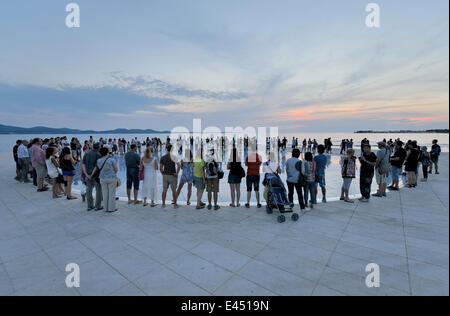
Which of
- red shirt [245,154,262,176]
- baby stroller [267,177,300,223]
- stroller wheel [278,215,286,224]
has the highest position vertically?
red shirt [245,154,262,176]

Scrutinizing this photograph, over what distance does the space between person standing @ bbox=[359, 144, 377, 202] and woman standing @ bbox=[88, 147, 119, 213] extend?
700 centimetres

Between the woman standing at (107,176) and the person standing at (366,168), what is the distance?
7003 mm

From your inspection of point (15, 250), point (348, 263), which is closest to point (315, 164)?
point (348, 263)

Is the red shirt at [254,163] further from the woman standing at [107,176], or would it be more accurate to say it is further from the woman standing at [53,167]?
the woman standing at [53,167]

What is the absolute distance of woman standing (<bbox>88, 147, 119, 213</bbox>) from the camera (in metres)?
5.19

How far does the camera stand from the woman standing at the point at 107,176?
17.0 ft

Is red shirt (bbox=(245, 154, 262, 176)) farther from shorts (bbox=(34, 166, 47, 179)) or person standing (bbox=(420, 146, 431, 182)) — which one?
person standing (bbox=(420, 146, 431, 182))

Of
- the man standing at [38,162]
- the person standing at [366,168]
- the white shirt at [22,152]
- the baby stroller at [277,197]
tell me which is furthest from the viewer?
the white shirt at [22,152]

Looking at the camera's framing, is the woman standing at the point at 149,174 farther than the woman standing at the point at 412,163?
No

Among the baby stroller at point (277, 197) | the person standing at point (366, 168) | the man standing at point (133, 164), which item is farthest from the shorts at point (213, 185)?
the person standing at point (366, 168)

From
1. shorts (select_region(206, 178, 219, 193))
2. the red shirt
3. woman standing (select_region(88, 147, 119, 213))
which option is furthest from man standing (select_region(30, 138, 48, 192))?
the red shirt

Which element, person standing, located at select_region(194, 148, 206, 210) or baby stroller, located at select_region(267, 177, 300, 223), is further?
person standing, located at select_region(194, 148, 206, 210)

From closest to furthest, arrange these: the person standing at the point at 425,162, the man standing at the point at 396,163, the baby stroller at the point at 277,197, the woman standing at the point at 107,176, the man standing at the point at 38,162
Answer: the baby stroller at the point at 277,197, the woman standing at the point at 107,176, the man standing at the point at 38,162, the man standing at the point at 396,163, the person standing at the point at 425,162
